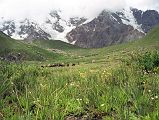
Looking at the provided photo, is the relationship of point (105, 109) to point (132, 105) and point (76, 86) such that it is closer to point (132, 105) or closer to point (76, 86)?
point (132, 105)

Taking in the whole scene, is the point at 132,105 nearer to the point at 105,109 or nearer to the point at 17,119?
the point at 105,109

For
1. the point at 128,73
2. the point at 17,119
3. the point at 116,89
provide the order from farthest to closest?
the point at 128,73, the point at 116,89, the point at 17,119

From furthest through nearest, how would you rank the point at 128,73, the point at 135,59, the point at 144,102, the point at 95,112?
the point at 135,59 < the point at 128,73 < the point at 95,112 < the point at 144,102

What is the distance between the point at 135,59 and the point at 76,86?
36.7 ft

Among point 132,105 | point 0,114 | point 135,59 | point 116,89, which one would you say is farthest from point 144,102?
point 135,59

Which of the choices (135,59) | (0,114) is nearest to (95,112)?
(0,114)

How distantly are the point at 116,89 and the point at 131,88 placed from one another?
1.35 metres

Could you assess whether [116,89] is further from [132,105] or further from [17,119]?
[17,119]

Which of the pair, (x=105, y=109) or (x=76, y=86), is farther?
(x=76, y=86)

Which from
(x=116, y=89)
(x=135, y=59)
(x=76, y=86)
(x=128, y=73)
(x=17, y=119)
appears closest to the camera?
(x=17, y=119)

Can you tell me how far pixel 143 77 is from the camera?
19109mm

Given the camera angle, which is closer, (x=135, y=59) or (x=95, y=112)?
(x=95, y=112)

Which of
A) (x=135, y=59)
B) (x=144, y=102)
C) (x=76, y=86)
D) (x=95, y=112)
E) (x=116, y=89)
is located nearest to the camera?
(x=144, y=102)

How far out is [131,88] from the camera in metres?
14.6
